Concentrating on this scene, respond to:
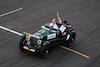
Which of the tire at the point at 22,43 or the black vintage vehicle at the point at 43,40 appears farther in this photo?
the tire at the point at 22,43

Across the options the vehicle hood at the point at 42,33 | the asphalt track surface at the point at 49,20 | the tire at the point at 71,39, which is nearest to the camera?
the asphalt track surface at the point at 49,20

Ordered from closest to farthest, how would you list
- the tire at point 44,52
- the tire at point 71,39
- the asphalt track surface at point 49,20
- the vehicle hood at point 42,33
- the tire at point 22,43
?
the tire at point 44,52 < the asphalt track surface at point 49,20 < the tire at point 22,43 < the vehicle hood at point 42,33 < the tire at point 71,39

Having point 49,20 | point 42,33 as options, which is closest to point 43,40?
point 42,33

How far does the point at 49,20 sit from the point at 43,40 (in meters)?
5.38

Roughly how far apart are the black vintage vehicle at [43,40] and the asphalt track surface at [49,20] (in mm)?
495

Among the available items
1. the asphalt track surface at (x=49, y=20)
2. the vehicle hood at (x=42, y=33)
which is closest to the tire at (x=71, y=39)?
the asphalt track surface at (x=49, y=20)

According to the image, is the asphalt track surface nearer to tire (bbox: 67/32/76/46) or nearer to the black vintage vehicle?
tire (bbox: 67/32/76/46)

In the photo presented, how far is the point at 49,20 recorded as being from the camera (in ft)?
60.2

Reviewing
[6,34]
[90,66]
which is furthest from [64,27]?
[6,34]

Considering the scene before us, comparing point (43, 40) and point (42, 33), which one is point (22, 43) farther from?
point (42, 33)

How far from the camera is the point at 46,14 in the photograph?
63.6ft

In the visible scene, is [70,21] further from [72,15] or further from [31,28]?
[31,28]

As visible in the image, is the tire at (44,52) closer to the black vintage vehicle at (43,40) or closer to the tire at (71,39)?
the black vintage vehicle at (43,40)

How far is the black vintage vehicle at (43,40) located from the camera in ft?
42.0
